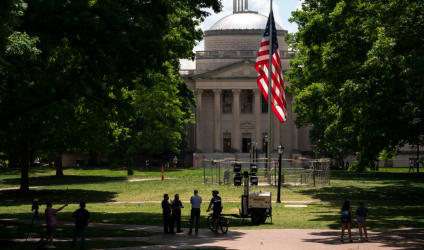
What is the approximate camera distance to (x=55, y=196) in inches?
1721

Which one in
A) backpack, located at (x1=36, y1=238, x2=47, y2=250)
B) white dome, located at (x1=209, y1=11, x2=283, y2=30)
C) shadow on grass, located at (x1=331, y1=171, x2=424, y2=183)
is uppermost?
white dome, located at (x1=209, y1=11, x2=283, y2=30)

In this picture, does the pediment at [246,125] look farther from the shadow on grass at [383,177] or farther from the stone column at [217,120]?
the shadow on grass at [383,177]

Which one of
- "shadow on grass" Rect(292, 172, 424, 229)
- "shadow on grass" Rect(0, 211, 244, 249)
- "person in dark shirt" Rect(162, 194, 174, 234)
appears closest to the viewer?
"shadow on grass" Rect(0, 211, 244, 249)

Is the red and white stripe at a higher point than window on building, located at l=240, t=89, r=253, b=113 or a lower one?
lower

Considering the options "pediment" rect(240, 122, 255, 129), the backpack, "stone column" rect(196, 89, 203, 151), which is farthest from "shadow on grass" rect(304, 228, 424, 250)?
"pediment" rect(240, 122, 255, 129)

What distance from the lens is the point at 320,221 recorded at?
28.8 meters

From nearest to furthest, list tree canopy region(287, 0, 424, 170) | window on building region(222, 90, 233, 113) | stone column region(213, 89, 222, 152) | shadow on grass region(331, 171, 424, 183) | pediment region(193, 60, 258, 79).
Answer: tree canopy region(287, 0, 424, 170)
shadow on grass region(331, 171, 424, 183)
pediment region(193, 60, 258, 79)
stone column region(213, 89, 222, 152)
window on building region(222, 90, 233, 113)

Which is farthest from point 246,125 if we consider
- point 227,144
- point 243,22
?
point 243,22

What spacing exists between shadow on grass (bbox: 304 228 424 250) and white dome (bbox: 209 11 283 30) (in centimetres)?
8434

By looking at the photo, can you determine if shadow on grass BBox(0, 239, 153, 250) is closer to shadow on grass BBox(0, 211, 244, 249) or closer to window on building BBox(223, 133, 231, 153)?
shadow on grass BBox(0, 211, 244, 249)

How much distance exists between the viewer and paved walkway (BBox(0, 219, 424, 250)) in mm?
21062

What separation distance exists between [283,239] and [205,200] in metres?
16.9

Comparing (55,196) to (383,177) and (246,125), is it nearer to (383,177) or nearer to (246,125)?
(383,177)

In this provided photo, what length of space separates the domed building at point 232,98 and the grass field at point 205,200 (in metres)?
41.1
